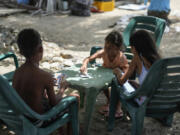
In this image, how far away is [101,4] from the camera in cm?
1227

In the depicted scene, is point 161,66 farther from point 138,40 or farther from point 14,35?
point 14,35

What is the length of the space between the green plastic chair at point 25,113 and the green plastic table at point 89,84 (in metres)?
0.35

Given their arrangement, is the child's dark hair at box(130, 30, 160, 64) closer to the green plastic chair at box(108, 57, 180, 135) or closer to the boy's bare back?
the green plastic chair at box(108, 57, 180, 135)

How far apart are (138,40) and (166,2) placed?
6.78m

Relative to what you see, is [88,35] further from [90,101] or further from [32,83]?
[32,83]

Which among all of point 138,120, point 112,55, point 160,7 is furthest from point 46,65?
point 160,7

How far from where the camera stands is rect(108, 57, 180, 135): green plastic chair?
2.09m

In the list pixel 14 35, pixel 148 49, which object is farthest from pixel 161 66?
pixel 14 35

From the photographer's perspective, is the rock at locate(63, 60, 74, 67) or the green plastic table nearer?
the green plastic table

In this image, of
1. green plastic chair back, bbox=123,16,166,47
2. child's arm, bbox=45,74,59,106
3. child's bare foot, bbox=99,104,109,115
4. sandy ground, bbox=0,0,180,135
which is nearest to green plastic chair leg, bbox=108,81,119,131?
sandy ground, bbox=0,0,180,135

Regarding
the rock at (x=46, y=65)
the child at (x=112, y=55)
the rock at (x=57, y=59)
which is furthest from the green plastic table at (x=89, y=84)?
the rock at (x=57, y=59)

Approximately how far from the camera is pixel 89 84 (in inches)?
110

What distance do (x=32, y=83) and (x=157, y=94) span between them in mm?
1082

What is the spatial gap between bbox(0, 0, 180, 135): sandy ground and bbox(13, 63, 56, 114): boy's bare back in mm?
977
